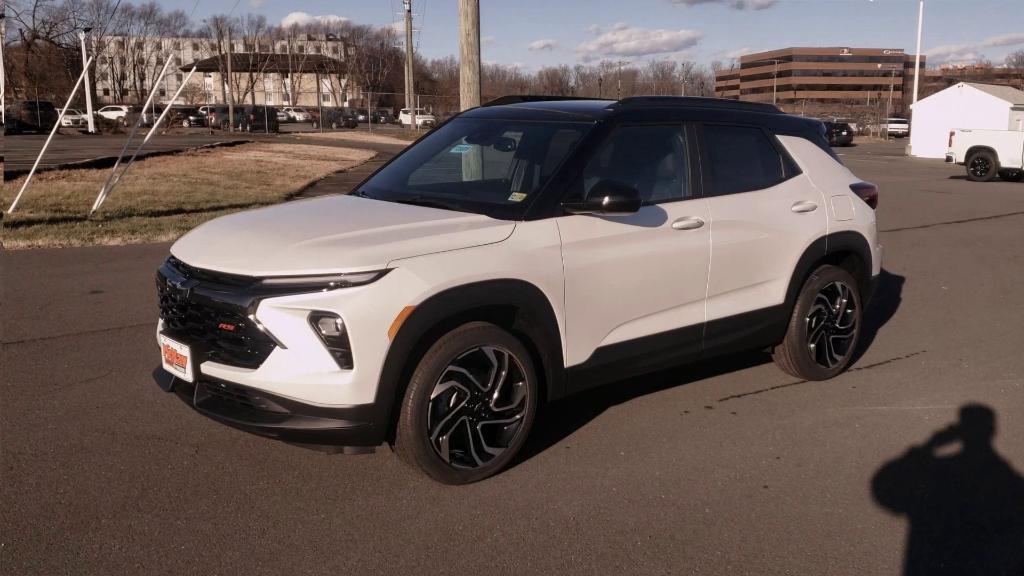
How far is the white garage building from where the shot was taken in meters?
39.2

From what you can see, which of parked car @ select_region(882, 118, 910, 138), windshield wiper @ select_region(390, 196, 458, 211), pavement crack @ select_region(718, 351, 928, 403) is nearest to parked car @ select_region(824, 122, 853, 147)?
parked car @ select_region(882, 118, 910, 138)

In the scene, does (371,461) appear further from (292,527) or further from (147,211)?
(147,211)

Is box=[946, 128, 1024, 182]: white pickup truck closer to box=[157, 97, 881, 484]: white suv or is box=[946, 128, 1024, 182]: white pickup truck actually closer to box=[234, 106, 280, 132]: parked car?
box=[157, 97, 881, 484]: white suv

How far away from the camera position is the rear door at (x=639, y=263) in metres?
4.36

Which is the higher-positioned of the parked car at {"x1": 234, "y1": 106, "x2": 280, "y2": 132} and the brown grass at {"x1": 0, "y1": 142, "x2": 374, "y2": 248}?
the parked car at {"x1": 234, "y1": 106, "x2": 280, "y2": 132}

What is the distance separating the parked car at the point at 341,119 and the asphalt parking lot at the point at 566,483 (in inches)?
2685

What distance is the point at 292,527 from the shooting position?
3.71 m

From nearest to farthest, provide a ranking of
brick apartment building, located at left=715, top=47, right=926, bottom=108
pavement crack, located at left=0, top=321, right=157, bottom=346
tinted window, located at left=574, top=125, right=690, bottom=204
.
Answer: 1. tinted window, located at left=574, top=125, right=690, bottom=204
2. pavement crack, located at left=0, top=321, right=157, bottom=346
3. brick apartment building, located at left=715, top=47, right=926, bottom=108

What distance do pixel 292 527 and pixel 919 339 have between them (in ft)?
18.0

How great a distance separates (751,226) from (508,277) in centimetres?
186

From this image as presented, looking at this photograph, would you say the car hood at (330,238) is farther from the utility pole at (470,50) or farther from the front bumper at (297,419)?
the utility pole at (470,50)

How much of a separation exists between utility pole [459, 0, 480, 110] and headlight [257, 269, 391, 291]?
8268 millimetres

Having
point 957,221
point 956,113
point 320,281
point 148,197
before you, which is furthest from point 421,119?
point 320,281

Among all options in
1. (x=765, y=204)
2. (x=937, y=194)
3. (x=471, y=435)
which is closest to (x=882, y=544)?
(x=471, y=435)
